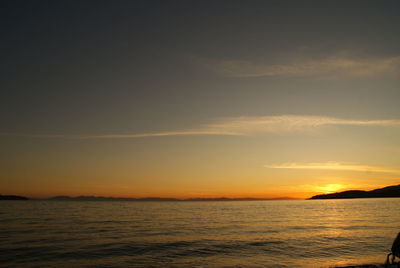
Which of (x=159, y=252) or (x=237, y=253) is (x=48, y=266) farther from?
(x=237, y=253)

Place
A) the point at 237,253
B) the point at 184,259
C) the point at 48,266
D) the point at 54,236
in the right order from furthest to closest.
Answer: the point at 54,236 → the point at 237,253 → the point at 184,259 → the point at 48,266

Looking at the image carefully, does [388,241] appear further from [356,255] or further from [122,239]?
[122,239]

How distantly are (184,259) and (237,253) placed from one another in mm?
6174

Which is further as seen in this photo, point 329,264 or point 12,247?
point 12,247

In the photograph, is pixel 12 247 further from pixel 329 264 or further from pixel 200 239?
pixel 329 264

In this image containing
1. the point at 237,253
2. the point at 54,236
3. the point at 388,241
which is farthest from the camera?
the point at 54,236

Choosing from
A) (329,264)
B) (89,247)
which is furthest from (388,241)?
(89,247)

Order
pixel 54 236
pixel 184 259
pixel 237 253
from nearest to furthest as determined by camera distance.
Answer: pixel 184 259
pixel 237 253
pixel 54 236

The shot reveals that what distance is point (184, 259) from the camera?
27.1 metres

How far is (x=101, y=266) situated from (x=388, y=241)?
1395 inches

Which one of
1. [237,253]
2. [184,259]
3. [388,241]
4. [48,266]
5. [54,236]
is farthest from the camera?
[54,236]

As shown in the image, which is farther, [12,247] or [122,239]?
[122,239]

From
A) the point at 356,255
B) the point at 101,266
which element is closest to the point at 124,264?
the point at 101,266

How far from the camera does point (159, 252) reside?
30.2 metres
